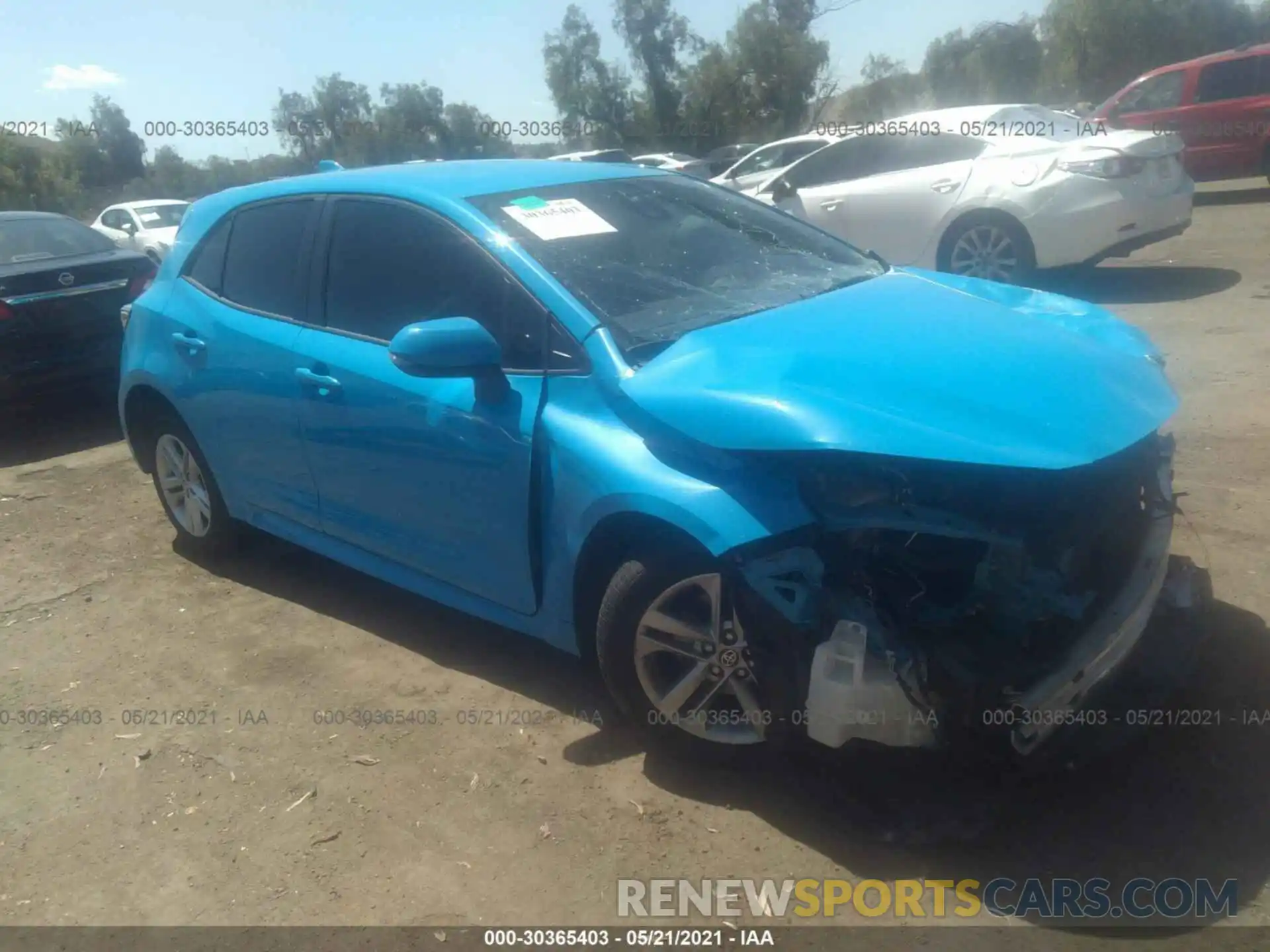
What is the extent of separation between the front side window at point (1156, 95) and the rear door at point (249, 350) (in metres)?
14.0

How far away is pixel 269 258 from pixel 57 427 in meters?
4.58

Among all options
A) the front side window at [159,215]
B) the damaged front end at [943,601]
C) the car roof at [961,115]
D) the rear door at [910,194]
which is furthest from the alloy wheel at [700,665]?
the front side window at [159,215]

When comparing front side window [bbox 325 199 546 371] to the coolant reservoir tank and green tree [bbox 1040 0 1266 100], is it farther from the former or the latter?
green tree [bbox 1040 0 1266 100]

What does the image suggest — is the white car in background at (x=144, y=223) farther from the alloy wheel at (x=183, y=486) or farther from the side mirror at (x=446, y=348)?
the side mirror at (x=446, y=348)

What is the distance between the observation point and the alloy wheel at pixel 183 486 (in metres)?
4.75

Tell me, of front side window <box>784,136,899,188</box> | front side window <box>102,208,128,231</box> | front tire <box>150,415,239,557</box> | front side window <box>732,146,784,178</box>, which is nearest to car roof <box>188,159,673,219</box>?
front tire <box>150,415,239,557</box>

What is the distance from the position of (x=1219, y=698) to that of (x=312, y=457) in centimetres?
312

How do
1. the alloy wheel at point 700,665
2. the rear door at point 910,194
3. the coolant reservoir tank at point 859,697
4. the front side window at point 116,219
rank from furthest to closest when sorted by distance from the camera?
the front side window at point 116,219, the rear door at point 910,194, the alloy wheel at point 700,665, the coolant reservoir tank at point 859,697

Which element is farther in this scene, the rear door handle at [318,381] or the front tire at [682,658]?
the rear door handle at [318,381]

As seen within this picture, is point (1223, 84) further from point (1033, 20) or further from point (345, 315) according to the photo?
point (1033, 20)

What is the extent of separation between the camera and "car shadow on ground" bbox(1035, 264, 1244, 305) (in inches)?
332

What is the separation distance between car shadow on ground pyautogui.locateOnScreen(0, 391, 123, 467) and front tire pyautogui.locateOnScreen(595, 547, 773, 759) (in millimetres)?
5489

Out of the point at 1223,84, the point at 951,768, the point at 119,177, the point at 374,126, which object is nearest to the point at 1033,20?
the point at 374,126

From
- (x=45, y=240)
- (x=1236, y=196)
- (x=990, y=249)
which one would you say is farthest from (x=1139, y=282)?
(x=45, y=240)
